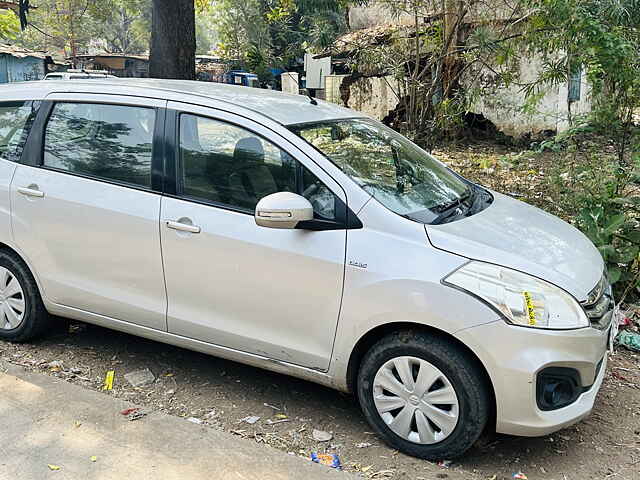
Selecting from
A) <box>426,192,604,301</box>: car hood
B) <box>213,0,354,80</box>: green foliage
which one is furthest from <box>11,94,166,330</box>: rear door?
<box>213,0,354,80</box>: green foliage

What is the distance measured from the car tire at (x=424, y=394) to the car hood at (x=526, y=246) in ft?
1.58

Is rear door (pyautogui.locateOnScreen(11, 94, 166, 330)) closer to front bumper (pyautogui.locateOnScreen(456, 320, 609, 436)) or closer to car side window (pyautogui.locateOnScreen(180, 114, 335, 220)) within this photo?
car side window (pyautogui.locateOnScreen(180, 114, 335, 220))

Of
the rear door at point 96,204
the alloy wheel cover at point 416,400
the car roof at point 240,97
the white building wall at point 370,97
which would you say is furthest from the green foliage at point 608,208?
the white building wall at point 370,97

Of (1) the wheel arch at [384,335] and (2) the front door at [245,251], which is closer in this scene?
Answer: (1) the wheel arch at [384,335]

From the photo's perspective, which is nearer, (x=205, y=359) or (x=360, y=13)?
(x=205, y=359)

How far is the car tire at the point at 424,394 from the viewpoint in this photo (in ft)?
10.8

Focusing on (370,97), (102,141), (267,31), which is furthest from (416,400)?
(267,31)

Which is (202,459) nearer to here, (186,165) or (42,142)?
(186,165)

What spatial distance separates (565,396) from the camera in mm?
3363

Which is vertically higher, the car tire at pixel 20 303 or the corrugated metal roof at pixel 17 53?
the corrugated metal roof at pixel 17 53

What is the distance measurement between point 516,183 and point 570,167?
92.7 inches

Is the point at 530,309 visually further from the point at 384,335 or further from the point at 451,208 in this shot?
the point at 451,208

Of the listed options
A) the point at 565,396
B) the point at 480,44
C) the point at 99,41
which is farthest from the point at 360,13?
the point at 99,41

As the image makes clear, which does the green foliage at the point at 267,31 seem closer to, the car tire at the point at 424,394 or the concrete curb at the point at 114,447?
the concrete curb at the point at 114,447
